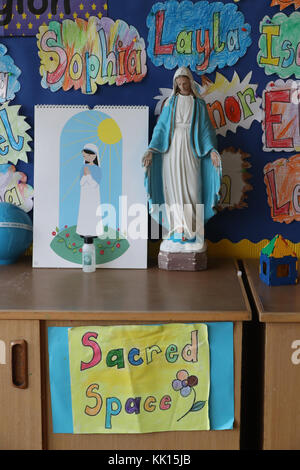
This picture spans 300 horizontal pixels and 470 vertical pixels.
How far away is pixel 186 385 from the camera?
1084 millimetres

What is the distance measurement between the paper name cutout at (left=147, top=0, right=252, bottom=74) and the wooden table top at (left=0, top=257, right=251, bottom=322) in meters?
0.69

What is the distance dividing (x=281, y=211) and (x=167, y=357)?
743 millimetres

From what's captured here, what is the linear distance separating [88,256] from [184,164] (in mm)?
Answer: 415

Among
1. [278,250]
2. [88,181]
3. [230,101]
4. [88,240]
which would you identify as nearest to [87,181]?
[88,181]

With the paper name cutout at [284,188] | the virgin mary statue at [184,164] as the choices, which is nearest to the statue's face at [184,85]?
the virgin mary statue at [184,164]

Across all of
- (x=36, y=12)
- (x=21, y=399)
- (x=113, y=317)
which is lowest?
(x=21, y=399)

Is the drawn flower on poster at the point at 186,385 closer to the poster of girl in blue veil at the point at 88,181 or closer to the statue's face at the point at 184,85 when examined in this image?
the poster of girl in blue veil at the point at 88,181

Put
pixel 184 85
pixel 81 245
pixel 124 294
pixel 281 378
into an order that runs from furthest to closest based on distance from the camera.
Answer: pixel 81 245 < pixel 184 85 < pixel 124 294 < pixel 281 378

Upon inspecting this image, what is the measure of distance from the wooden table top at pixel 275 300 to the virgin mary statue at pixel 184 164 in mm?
246

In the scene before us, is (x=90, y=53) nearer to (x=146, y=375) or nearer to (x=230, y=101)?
(x=230, y=101)

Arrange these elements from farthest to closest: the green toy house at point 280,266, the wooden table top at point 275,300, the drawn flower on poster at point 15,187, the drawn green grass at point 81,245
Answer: the drawn flower on poster at point 15,187
the drawn green grass at point 81,245
the green toy house at point 280,266
the wooden table top at point 275,300

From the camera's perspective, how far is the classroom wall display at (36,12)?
1544mm

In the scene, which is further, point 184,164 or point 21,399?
point 184,164

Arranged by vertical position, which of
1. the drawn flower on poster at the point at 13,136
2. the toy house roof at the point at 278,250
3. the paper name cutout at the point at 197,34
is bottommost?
the toy house roof at the point at 278,250
